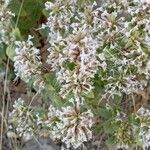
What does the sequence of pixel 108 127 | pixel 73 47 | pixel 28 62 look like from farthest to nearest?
pixel 108 127
pixel 28 62
pixel 73 47

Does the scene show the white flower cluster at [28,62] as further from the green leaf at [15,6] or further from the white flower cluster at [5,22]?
the green leaf at [15,6]

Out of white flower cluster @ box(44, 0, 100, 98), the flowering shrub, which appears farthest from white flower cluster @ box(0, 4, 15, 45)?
white flower cluster @ box(44, 0, 100, 98)

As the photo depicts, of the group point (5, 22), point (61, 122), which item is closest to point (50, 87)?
point (61, 122)

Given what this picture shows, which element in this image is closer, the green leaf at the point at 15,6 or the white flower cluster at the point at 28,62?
the white flower cluster at the point at 28,62

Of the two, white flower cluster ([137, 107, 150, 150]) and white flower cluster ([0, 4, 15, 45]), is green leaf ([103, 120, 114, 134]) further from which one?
white flower cluster ([0, 4, 15, 45])

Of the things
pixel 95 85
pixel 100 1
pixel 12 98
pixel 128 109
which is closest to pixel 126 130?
pixel 95 85

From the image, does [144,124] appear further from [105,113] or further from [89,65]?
[89,65]

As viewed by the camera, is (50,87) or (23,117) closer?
(50,87)

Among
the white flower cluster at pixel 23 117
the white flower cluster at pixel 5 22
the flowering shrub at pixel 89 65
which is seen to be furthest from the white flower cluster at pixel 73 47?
the white flower cluster at pixel 23 117
